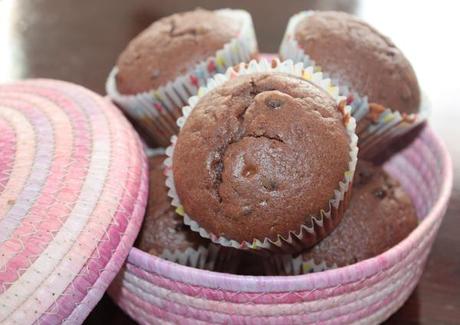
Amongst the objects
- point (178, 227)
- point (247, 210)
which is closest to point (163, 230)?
point (178, 227)

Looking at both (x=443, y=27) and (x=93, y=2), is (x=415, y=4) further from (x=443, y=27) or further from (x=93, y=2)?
(x=93, y=2)

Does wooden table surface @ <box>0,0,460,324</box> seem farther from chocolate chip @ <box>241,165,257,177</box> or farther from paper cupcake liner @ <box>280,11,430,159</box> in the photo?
chocolate chip @ <box>241,165,257,177</box>

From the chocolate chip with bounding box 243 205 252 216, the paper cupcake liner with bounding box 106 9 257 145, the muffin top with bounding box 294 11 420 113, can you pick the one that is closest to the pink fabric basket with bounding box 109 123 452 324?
the chocolate chip with bounding box 243 205 252 216

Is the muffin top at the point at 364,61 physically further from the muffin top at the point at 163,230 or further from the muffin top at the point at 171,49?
the muffin top at the point at 163,230

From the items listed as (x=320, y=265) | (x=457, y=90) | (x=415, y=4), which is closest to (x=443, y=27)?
(x=415, y=4)

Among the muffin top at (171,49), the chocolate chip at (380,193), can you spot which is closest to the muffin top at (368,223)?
the chocolate chip at (380,193)

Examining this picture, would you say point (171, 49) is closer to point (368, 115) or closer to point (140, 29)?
point (368, 115)
